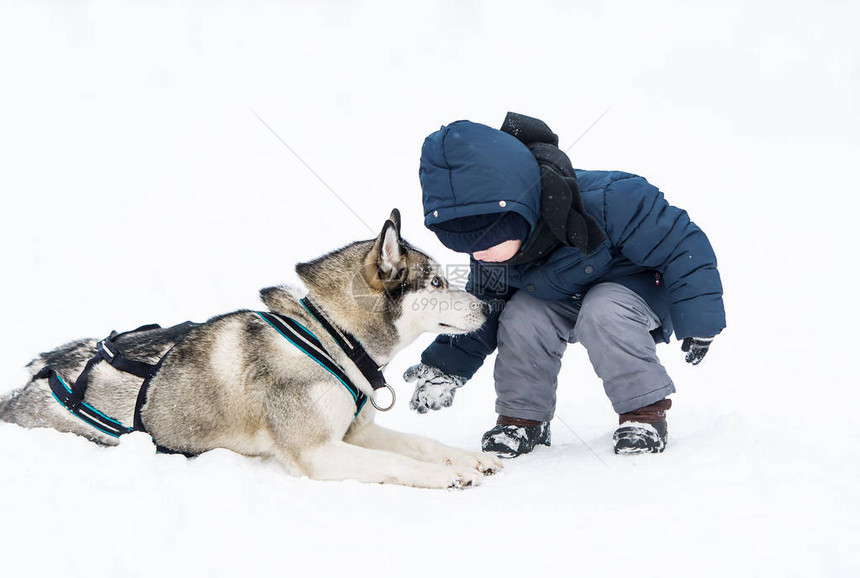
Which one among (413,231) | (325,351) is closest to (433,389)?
(325,351)

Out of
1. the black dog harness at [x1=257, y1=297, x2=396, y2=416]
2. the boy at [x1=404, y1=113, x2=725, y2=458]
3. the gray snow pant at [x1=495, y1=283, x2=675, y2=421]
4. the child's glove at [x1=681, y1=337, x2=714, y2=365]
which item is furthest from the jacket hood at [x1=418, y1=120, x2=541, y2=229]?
the child's glove at [x1=681, y1=337, x2=714, y2=365]

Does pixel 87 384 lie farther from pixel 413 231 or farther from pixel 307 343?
pixel 413 231

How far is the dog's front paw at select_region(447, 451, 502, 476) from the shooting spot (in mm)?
3102

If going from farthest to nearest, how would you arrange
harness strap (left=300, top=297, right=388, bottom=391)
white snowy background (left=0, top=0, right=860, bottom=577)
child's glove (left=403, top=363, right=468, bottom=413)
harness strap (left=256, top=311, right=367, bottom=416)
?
child's glove (left=403, top=363, right=468, bottom=413), harness strap (left=300, top=297, right=388, bottom=391), harness strap (left=256, top=311, right=367, bottom=416), white snowy background (left=0, top=0, right=860, bottom=577)

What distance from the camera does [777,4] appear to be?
14.3 meters

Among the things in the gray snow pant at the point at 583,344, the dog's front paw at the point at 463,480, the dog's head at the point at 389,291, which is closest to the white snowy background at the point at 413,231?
the dog's front paw at the point at 463,480

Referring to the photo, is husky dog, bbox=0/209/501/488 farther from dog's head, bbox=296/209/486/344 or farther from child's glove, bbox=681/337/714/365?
child's glove, bbox=681/337/714/365

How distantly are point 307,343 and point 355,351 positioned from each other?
251mm

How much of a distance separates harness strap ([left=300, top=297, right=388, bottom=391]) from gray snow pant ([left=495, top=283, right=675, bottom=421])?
2.35 ft

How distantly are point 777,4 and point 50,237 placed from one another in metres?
14.6

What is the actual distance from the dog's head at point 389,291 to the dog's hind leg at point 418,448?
49 centimetres

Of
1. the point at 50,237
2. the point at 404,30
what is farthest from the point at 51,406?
the point at 404,30

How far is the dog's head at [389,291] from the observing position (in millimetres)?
3260

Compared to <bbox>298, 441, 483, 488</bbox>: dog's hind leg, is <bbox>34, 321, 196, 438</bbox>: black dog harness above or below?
above
